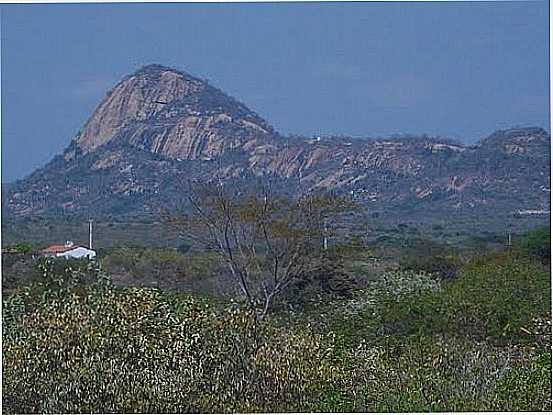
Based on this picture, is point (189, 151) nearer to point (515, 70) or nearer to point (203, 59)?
point (203, 59)

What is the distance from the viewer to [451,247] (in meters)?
7.12

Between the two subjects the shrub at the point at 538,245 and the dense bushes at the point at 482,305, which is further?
the shrub at the point at 538,245

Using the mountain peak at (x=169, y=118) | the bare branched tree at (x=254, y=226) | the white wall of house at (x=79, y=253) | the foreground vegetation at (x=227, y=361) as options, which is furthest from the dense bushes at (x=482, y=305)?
the white wall of house at (x=79, y=253)

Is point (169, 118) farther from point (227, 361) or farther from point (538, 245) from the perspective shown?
point (538, 245)

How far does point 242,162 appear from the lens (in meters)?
6.66

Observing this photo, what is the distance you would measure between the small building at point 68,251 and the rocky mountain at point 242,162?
23cm

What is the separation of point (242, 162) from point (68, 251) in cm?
128

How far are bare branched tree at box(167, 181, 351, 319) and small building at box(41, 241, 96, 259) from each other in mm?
599

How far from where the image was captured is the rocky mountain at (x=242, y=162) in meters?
6.57

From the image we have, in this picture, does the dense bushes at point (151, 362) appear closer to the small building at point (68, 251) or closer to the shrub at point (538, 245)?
the small building at point (68, 251)

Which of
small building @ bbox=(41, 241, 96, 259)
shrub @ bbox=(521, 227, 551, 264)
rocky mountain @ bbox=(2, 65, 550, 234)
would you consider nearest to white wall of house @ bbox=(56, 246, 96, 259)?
small building @ bbox=(41, 241, 96, 259)

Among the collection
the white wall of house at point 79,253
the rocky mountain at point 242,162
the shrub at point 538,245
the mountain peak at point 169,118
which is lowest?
the shrub at point 538,245

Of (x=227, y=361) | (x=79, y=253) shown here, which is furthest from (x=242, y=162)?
(x=227, y=361)

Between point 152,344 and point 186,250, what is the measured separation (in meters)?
1.76
